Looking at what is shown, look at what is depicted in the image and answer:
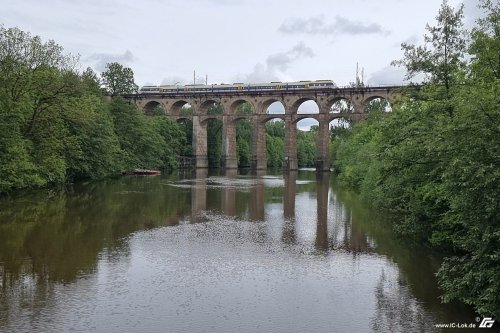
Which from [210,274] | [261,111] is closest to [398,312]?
[210,274]

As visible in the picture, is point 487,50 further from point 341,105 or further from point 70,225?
point 341,105

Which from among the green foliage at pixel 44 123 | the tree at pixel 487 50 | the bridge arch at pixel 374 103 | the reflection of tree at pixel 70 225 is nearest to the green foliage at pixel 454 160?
the tree at pixel 487 50

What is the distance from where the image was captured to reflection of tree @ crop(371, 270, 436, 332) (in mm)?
10242

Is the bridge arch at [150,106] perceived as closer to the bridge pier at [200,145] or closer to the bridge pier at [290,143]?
the bridge pier at [200,145]

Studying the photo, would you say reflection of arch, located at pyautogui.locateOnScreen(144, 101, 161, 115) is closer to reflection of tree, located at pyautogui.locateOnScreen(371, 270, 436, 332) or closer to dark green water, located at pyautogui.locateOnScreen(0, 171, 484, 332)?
dark green water, located at pyautogui.locateOnScreen(0, 171, 484, 332)

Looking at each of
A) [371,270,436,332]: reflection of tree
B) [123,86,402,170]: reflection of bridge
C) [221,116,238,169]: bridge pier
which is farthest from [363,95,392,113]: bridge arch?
[371,270,436,332]: reflection of tree

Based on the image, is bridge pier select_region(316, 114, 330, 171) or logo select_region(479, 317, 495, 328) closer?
logo select_region(479, 317, 495, 328)

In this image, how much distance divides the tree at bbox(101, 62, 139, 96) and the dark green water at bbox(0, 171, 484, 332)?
195 feet

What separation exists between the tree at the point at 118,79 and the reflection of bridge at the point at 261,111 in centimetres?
170

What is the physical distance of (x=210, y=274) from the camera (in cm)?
1387

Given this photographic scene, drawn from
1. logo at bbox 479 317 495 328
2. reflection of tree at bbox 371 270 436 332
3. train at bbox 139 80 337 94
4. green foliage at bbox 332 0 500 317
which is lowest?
reflection of tree at bbox 371 270 436 332

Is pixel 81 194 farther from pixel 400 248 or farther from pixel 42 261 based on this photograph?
pixel 400 248

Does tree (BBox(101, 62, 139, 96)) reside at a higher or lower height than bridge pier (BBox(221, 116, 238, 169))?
higher

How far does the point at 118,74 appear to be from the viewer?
8331 cm
